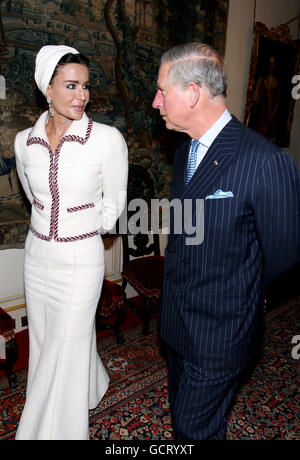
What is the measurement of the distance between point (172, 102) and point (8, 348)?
87.2 inches

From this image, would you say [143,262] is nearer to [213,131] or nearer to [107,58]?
[107,58]

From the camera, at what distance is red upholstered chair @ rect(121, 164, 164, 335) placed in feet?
12.9

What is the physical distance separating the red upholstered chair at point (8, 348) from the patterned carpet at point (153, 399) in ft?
0.38

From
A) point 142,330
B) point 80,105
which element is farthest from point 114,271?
point 80,105

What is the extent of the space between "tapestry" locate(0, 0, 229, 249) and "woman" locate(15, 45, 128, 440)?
1.15m

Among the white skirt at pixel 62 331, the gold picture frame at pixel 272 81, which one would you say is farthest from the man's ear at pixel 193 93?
the gold picture frame at pixel 272 81

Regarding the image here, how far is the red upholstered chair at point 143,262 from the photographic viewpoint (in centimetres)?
393

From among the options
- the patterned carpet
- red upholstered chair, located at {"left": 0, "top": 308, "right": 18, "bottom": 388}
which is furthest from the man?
red upholstered chair, located at {"left": 0, "top": 308, "right": 18, "bottom": 388}

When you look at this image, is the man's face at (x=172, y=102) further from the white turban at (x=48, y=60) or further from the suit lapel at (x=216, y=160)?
the white turban at (x=48, y=60)

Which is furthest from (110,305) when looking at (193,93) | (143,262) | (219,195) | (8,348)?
(193,93)

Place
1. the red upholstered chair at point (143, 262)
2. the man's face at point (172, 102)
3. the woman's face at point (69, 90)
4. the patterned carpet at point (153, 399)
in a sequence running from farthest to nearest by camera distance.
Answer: the red upholstered chair at point (143, 262)
the patterned carpet at point (153, 399)
the woman's face at point (69, 90)
the man's face at point (172, 102)

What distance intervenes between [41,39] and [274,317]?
3837 mm

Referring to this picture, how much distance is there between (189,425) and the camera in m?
1.91

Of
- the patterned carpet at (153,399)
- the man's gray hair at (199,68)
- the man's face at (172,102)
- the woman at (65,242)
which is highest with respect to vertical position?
the man's gray hair at (199,68)
